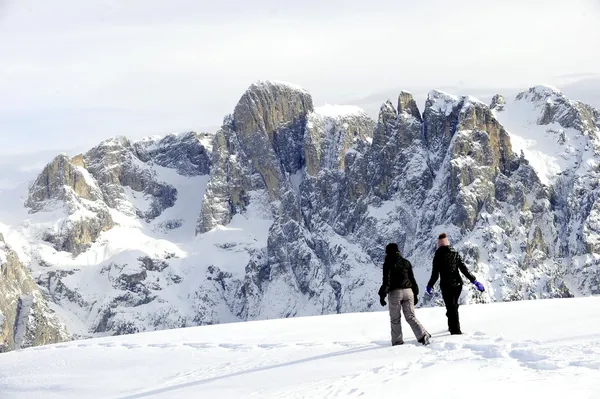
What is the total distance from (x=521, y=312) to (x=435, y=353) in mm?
6412

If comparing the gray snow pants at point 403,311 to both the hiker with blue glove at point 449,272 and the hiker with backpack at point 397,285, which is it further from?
the hiker with blue glove at point 449,272

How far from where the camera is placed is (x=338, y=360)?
17906 millimetres

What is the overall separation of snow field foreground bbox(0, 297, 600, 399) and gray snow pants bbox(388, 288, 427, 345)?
350 millimetres

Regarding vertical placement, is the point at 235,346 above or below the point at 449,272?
below

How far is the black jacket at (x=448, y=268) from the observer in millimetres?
20031

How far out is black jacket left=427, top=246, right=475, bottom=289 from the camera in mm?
20031

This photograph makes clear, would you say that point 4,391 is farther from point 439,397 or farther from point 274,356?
point 439,397

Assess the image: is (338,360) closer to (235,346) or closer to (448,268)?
(448,268)

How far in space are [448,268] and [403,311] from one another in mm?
1744

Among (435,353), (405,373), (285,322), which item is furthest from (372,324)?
(405,373)

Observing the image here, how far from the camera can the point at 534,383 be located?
1420 centimetres

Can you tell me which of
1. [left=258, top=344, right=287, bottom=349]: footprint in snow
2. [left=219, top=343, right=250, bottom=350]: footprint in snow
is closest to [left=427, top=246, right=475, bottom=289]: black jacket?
[left=258, top=344, right=287, bottom=349]: footprint in snow

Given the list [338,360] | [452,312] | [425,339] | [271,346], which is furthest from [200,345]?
[452,312]

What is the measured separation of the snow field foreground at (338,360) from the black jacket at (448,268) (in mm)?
1276
